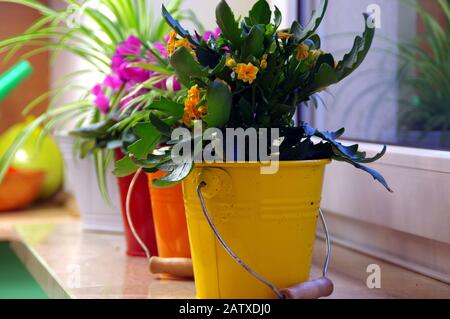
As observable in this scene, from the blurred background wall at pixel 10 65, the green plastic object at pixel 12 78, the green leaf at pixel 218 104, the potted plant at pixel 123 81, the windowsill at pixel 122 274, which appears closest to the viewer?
the green leaf at pixel 218 104

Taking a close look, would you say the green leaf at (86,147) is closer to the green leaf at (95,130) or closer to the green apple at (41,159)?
the green leaf at (95,130)

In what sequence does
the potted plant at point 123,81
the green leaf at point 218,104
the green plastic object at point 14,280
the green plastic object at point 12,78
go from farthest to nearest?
the green plastic object at point 12,78, the green plastic object at point 14,280, the potted plant at point 123,81, the green leaf at point 218,104

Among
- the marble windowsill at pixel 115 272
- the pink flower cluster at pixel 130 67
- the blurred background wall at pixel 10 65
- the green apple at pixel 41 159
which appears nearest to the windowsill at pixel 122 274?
the marble windowsill at pixel 115 272

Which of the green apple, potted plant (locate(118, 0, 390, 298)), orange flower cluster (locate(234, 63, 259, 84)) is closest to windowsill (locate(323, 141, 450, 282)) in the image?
potted plant (locate(118, 0, 390, 298))

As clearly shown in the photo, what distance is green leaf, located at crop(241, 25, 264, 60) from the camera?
0.64m

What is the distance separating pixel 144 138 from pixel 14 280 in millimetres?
773

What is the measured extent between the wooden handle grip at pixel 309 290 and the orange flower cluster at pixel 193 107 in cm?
18

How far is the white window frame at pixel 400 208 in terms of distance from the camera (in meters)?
0.84

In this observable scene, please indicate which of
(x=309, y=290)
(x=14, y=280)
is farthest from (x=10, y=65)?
(x=309, y=290)

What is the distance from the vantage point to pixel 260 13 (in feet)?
2.24

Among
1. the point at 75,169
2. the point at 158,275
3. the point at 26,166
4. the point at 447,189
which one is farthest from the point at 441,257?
the point at 26,166

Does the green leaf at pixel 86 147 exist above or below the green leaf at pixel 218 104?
below

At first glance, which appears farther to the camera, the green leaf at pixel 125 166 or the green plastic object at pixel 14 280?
the green plastic object at pixel 14 280

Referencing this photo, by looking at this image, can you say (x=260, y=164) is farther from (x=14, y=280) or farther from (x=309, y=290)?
(x=14, y=280)
